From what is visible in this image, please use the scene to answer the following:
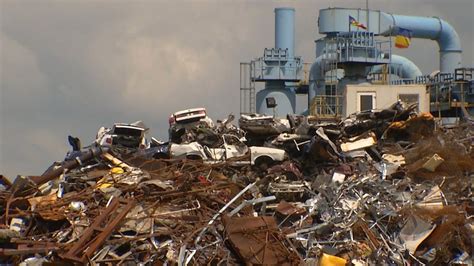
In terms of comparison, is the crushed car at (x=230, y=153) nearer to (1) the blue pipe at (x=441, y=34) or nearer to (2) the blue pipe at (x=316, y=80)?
(2) the blue pipe at (x=316, y=80)

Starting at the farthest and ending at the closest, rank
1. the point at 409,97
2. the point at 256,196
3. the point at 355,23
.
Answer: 1. the point at 355,23
2. the point at 409,97
3. the point at 256,196

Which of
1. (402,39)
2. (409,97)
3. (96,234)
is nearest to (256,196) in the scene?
(96,234)

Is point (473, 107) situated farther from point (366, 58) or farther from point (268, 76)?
point (268, 76)

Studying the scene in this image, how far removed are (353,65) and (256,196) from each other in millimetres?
21631

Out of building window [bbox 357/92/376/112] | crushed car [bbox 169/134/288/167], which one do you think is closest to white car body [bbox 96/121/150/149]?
crushed car [bbox 169/134/288/167]

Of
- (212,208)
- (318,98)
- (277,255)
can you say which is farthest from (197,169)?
(318,98)

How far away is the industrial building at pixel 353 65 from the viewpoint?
115 feet

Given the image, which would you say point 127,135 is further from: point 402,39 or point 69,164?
point 402,39

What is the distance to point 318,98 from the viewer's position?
35531 millimetres

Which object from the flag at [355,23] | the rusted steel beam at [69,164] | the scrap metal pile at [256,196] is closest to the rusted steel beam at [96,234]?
the scrap metal pile at [256,196]

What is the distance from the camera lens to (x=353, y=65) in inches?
1415

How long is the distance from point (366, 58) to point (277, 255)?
75.5ft

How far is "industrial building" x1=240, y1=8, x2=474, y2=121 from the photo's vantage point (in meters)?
35.0

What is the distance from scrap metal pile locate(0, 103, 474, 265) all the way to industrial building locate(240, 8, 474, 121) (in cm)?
1596
